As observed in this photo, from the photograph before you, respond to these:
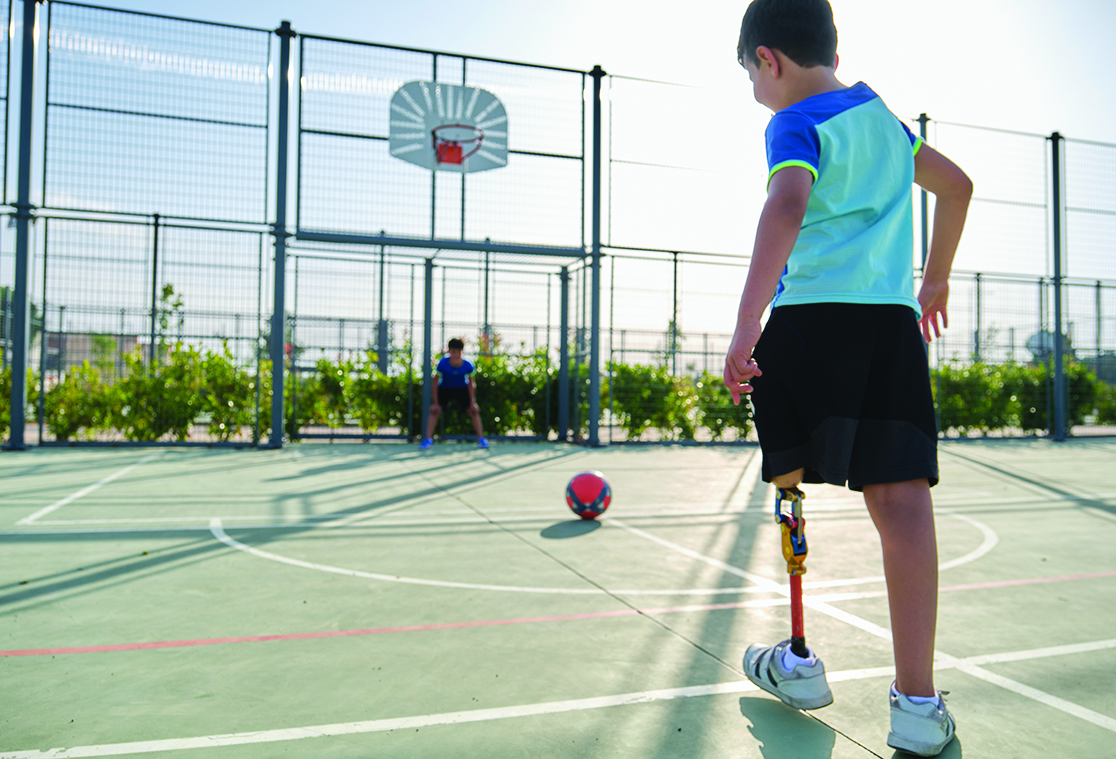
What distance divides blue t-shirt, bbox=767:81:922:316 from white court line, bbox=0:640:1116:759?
1.03 metres

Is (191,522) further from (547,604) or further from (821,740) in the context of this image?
(821,740)

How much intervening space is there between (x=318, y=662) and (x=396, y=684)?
31cm

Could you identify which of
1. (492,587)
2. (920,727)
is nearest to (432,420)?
(492,587)

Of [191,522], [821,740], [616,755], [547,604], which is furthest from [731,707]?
[191,522]

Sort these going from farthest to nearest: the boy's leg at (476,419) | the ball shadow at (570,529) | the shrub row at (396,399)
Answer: the boy's leg at (476,419), the shrub row at (396,399), the ball shadow at (570,529)

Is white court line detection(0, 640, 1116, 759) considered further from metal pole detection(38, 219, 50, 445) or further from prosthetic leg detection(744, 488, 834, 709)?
metal pole detection(38, 219, 50, 445)

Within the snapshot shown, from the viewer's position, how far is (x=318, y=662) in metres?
2.15

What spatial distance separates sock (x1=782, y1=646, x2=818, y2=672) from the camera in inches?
71.1

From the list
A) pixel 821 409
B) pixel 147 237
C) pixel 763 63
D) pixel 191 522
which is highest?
pixel 147 237

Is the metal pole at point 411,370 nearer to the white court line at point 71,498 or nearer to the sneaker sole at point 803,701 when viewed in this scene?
the white court line at point 71,498

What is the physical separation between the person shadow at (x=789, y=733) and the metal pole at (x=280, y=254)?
8960 mm

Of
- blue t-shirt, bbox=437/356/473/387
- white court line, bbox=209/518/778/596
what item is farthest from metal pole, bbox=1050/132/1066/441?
white court line, bbox=209/518/778/596

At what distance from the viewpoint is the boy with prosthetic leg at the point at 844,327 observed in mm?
1573

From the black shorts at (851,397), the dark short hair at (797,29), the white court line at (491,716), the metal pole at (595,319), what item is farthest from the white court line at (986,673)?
the metal pole at (595,319)
